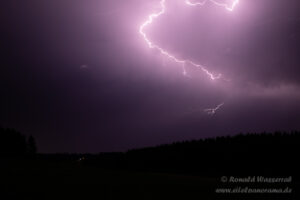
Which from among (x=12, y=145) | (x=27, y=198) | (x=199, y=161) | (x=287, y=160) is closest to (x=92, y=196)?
(x=27, y=198)

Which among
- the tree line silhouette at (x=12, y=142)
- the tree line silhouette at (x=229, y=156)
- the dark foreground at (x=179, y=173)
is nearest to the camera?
the dark foreground at (x=179, y=173)

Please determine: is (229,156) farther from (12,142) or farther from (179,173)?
(12,142)

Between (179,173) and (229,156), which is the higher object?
(229,156)

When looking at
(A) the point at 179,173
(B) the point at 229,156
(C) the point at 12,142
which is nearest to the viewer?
(A) the point at 179,173

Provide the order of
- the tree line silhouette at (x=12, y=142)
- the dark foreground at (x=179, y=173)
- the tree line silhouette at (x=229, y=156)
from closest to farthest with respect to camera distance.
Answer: the dark foreground at (x=179, y=173) → the tree line silhouette at (x=229, y=156) → the tree line silhouette at (x=12, y=142)

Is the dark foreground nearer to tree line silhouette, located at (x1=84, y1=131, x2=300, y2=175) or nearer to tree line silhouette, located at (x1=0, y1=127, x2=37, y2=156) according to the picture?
tree line silhouette, located at (x1=84, y1=131, x2=300, y2=175)

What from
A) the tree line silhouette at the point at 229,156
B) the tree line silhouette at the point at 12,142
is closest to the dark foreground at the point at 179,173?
the tree line silhouette at the point at 229,156

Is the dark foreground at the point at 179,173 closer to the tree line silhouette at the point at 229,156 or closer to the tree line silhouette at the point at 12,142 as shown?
the tree line silhouette at the point at 229,156

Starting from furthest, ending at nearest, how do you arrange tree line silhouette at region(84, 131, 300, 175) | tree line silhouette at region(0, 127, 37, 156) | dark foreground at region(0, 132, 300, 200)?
tree line silhouette at region(0, 127, 37, 156) → tree line silhouette at region(84, 131, 300, 175) → dark foreground at region(0, 132, 300, 200)

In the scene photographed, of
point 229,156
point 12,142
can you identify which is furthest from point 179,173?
point 12,142

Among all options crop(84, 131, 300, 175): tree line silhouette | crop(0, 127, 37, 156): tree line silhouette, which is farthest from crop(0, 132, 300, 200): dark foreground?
crop(0, 127, 37, 156): tree line silhouette

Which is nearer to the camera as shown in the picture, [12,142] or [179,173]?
[179,173]

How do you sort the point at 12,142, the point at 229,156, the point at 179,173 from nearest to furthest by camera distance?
1. the point at 179,173
2. the point at 229,156
3. the point at 12,142

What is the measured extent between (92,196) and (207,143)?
111 ft
